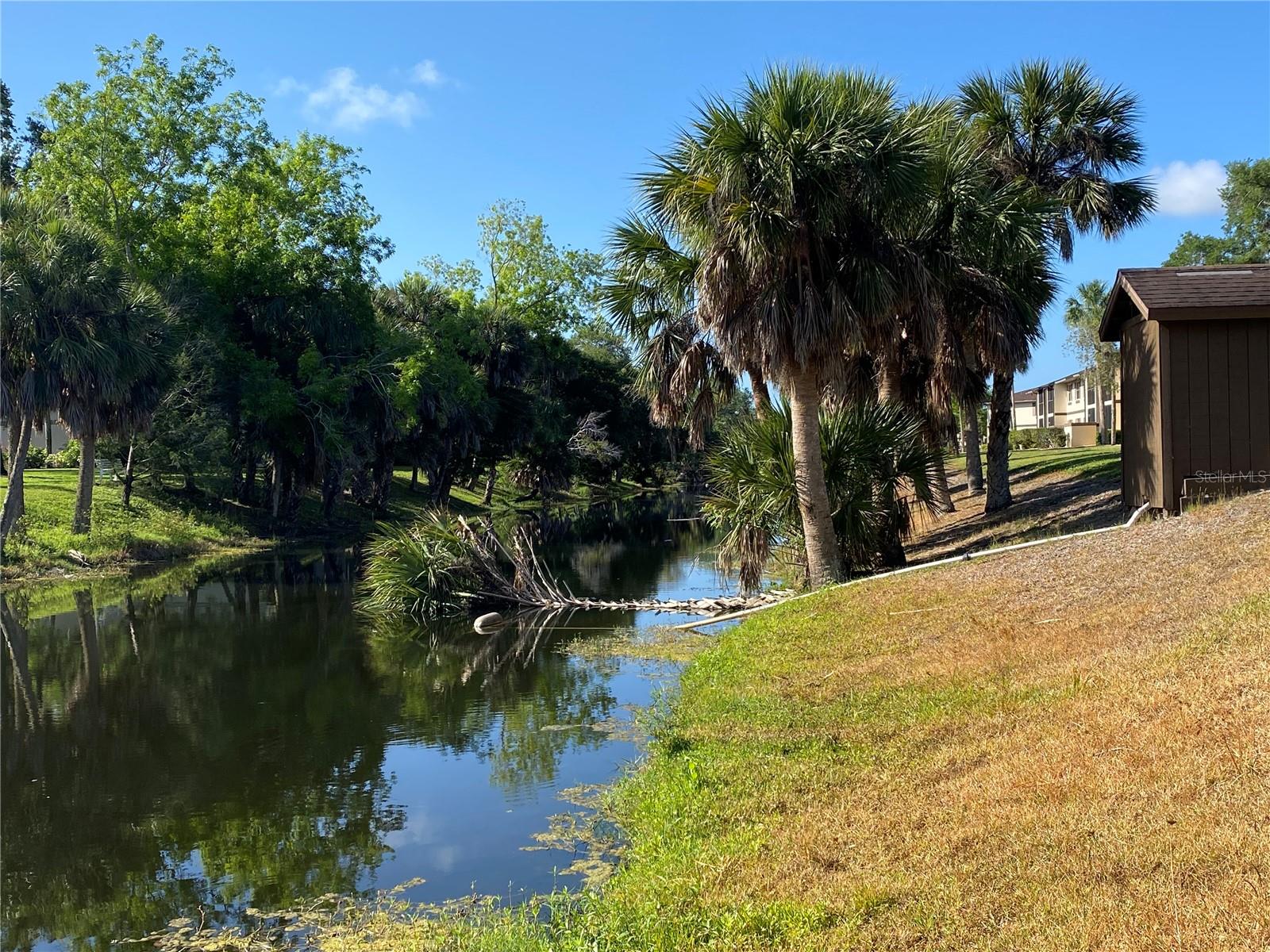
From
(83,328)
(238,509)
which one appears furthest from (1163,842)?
(238,509)

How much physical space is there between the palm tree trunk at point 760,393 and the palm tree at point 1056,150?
578 cm

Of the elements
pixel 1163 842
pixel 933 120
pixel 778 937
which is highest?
pixel 933 120

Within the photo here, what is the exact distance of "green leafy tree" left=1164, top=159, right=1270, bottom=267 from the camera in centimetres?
5288

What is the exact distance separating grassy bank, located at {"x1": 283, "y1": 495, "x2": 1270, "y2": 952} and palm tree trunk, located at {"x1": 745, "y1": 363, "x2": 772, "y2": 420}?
8791 mm

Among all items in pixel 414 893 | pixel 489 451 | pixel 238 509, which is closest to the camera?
pixel 414 893

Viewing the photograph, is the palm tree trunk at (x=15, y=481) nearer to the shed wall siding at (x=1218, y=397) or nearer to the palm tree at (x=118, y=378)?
the palm tree at (x=118, y=378)

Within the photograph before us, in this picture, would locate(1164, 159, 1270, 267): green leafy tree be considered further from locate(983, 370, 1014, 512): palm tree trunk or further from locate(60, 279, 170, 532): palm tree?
locate(60, 279, 170, 532): palm tree

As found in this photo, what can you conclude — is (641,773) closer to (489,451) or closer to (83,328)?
(83,328)

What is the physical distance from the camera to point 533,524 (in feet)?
152

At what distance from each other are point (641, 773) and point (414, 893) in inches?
96.9

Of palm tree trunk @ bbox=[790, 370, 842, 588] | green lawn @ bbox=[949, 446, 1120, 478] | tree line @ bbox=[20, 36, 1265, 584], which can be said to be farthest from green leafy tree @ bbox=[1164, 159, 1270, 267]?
palm tree trunk @ bbox=[790, 370, 842, 588]

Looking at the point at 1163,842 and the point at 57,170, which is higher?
the point at 57,170

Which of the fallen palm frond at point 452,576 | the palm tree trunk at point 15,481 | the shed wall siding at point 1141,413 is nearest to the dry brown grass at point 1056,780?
the shed wall siding at point 1141,413

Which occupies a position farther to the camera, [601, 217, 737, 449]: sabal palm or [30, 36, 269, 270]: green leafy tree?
[30, 36, 269, 270]: green leafy tree
